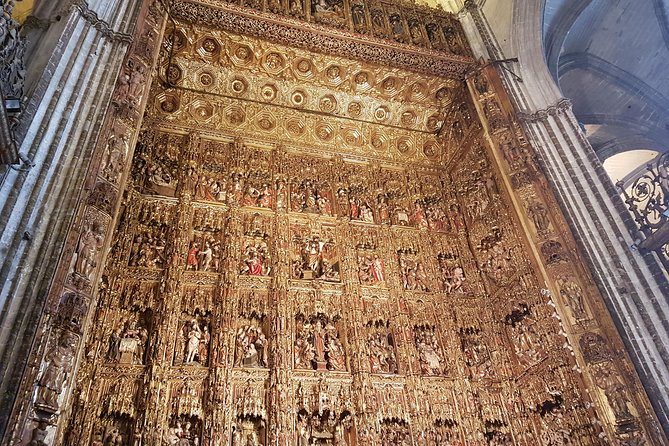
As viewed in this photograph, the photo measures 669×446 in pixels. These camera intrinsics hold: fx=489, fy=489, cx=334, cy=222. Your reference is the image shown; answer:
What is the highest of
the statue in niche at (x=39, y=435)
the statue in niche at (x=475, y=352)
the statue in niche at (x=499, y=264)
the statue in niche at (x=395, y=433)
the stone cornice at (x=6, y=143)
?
the statue in niche at (x=499, y=264)

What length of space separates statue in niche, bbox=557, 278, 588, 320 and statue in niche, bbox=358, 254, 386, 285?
3041mm

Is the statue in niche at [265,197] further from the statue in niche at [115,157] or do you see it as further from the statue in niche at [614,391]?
the statue in niche at [614,391]

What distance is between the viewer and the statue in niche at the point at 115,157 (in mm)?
6051

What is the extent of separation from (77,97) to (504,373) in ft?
24.6

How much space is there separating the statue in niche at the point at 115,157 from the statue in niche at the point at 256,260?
273 cm

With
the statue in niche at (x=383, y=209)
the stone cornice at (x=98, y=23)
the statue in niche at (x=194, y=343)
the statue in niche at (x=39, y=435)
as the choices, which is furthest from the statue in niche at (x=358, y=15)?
the statue in niche at (x=39, y=435)

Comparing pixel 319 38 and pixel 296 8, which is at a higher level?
pixel 296 8

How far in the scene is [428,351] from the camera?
830cm

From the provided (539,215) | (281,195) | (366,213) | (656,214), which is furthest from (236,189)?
(656,214)

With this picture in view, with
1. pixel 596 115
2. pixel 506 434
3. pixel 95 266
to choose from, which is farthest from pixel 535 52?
pixel 95 266

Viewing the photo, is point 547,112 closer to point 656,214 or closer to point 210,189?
point 656,214

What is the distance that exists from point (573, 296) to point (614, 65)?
7752mm

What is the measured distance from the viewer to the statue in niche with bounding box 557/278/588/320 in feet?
22.5

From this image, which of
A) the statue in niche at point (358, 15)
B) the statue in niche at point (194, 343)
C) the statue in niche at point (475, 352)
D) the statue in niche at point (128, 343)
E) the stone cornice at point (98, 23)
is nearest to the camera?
the stone cornice at point (98, 23)
